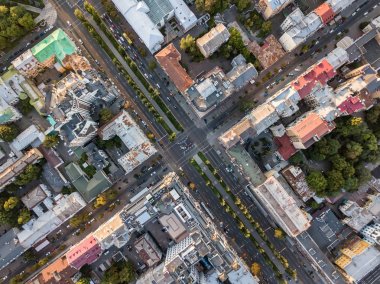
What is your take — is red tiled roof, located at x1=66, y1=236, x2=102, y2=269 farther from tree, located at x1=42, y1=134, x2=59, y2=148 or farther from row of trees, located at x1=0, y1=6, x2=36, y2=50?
row of trees, located at x1=0, y1=6, x2=36, y2=50

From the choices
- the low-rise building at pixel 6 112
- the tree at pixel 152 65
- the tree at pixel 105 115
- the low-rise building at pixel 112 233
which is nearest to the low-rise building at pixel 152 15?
the tree at pixel 152 65

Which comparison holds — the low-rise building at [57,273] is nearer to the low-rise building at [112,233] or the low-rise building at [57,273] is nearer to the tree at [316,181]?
the low-rise building at [112,233]

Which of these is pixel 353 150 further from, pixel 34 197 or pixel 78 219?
pixel 34 197

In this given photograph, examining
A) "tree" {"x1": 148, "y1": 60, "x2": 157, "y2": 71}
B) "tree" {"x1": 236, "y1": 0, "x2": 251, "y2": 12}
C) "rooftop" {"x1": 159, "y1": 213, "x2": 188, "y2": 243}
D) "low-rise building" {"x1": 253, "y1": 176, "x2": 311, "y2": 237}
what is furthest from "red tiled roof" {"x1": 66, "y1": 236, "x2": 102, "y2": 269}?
"tree" {"x1": 236, "y1": 0, "x2": 251, "y2": 12}

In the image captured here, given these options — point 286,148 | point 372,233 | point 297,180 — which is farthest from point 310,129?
point 372,233

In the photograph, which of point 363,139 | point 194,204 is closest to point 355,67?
point 363,139

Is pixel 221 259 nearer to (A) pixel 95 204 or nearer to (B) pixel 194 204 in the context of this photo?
(B) pixel 194 204

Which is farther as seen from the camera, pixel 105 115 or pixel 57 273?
pixel 105 115
